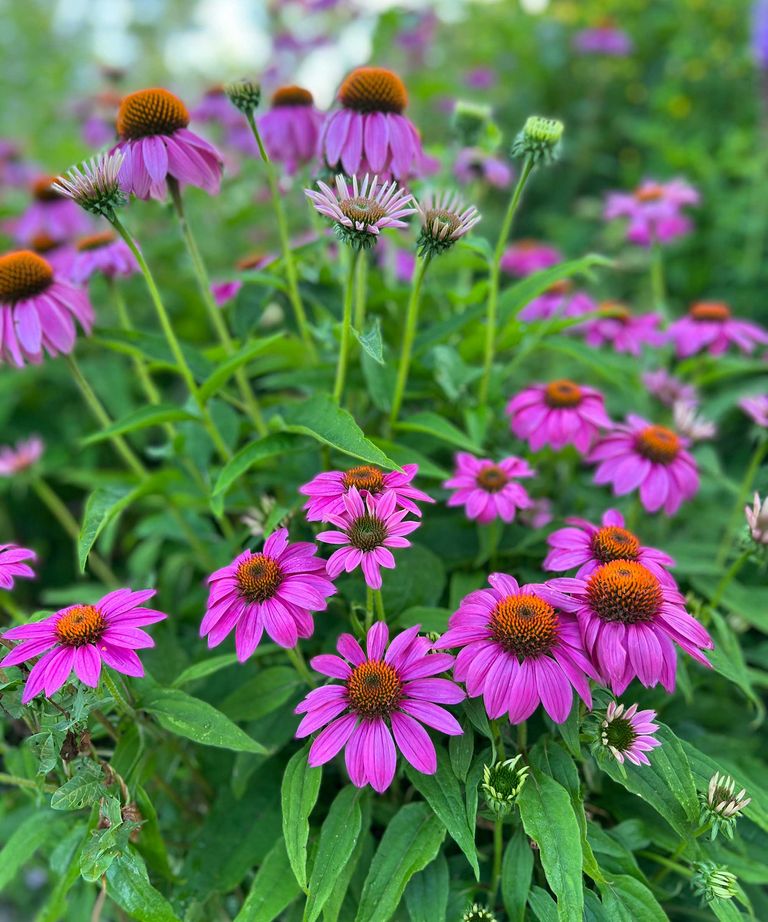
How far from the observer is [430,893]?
762 millimetres

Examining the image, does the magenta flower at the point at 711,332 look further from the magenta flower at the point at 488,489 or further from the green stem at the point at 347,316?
the green stem at the point at 347,316

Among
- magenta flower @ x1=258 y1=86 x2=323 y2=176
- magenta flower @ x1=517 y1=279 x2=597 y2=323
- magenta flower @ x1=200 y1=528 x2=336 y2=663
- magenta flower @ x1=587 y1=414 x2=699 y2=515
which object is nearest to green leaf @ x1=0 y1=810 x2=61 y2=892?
magenta flower @ x1=200 y1=528 x2=336 y2=663

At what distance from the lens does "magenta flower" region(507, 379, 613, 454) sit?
1064 millimetres

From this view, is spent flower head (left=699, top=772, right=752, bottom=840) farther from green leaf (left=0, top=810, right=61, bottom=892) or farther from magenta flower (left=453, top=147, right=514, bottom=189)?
magenta flower (left=453, top=147, right=514, bottom=189)

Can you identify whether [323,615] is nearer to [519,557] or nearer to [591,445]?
[519,557]

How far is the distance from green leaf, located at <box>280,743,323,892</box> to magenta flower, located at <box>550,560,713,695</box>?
301mm

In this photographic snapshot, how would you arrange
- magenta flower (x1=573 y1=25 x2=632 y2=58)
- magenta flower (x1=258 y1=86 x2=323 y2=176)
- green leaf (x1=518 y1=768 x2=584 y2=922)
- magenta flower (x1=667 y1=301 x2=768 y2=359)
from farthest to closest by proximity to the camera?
magenta flower (x1=573 y1=25 x2=632 y2=58) → magenta flower (x1=667 y1=301 x2=768 y2=359) → magenta flower (x1=258 y1=86 x2=323 y2=176) → green leaf (x1=518 y1=768 x2=584 y2=922)

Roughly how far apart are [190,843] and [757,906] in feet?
2.36

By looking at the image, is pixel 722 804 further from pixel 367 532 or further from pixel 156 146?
pixel 156 146

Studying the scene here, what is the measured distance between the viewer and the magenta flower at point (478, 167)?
1396 millimetres

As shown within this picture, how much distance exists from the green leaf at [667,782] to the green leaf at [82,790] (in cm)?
50

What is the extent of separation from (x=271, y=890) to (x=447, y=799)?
0.23 m

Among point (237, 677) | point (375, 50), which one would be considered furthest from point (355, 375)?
point (375, 50)

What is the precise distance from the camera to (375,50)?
180cm
